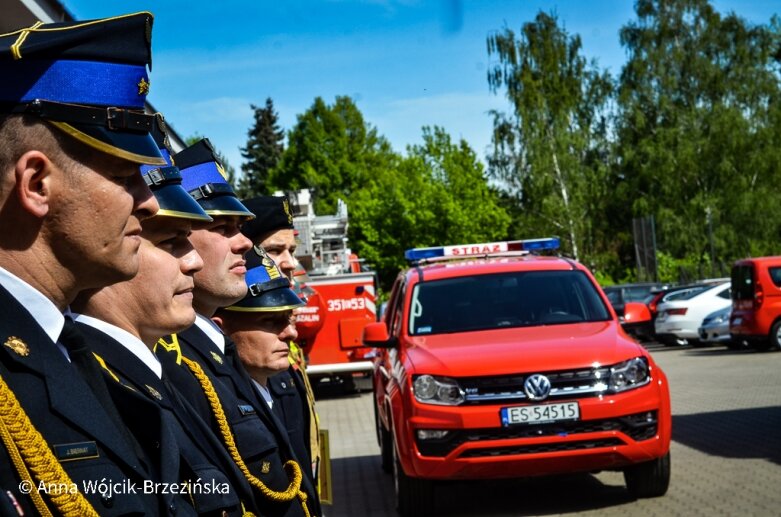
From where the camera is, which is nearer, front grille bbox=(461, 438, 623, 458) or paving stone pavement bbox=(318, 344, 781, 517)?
front grille bbox=(461, 438, 623, 458)

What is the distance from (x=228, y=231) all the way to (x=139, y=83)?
1.73 meters

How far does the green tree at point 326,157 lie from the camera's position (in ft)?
236

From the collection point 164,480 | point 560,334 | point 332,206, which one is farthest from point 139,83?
point 332,206

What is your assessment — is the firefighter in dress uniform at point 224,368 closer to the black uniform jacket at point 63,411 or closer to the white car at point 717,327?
the black uniform jacket at point 63,411

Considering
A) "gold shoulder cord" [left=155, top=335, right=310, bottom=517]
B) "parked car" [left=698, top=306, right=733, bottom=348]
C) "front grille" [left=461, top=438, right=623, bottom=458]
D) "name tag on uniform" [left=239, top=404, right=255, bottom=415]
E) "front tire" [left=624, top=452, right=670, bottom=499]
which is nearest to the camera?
"gold shoulder cord" [left=155, top=335, right=310, bottom=517]

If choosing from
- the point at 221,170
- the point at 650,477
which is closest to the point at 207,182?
the point at 221,170

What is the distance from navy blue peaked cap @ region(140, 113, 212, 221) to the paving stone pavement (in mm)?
6094

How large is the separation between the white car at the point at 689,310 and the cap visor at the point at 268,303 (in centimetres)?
2650

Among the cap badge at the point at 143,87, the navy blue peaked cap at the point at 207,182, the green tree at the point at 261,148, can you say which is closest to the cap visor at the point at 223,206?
the navy blue peaked cap at the point at 207,182

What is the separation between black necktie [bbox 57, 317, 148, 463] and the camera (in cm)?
212

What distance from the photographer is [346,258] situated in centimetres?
2788

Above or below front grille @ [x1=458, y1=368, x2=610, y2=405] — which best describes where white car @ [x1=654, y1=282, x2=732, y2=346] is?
below

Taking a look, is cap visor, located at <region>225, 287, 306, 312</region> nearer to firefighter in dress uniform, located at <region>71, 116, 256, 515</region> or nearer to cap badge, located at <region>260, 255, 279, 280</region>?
cap badge, located at <region>260, 255, 279, 280</region>

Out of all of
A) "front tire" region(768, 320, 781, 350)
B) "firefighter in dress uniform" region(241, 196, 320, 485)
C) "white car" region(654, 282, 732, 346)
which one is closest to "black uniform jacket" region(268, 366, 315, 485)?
"firefighter in dress uniform" region(241, 196, 320, 485)
